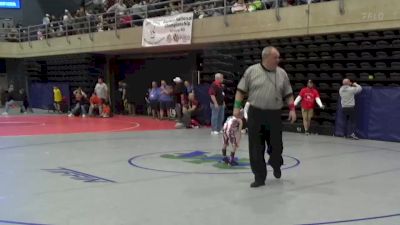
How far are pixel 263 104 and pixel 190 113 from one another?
10.9 m

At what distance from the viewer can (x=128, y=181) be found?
7746 millimetres

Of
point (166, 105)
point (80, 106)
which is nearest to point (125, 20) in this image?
point (166, 105)

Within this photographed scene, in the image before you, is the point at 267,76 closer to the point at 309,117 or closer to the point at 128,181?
the point at 128,181

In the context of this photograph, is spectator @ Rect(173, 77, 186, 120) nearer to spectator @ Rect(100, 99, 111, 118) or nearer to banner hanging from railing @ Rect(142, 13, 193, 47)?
banner hanging from railing @ Rect(142, 13, 193, 47)

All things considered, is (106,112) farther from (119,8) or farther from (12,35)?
(12,35)

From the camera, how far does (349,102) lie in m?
14.1

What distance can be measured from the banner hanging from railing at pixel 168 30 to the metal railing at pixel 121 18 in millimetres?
527

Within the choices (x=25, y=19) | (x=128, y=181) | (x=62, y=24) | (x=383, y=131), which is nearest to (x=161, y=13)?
(x=62, y=24)

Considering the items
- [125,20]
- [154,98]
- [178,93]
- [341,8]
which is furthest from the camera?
[125,20]

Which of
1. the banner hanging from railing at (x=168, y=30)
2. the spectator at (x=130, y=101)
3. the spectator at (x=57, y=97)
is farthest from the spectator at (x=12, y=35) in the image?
the banner hanging from railing at (x=168, y=30)

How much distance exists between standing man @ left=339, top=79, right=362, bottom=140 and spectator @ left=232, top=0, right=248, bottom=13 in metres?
4.96

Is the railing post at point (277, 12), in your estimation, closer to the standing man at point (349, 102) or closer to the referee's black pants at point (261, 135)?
the standing man at point (349, 102)

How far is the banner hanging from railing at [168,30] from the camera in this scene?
19.3m

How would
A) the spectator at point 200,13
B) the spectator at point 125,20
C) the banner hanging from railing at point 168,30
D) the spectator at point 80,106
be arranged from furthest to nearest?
the spectator at point 80,106, the spectator at point 125,20, the banner hanging from railing at point 168,30, the spectator at point 200,13
